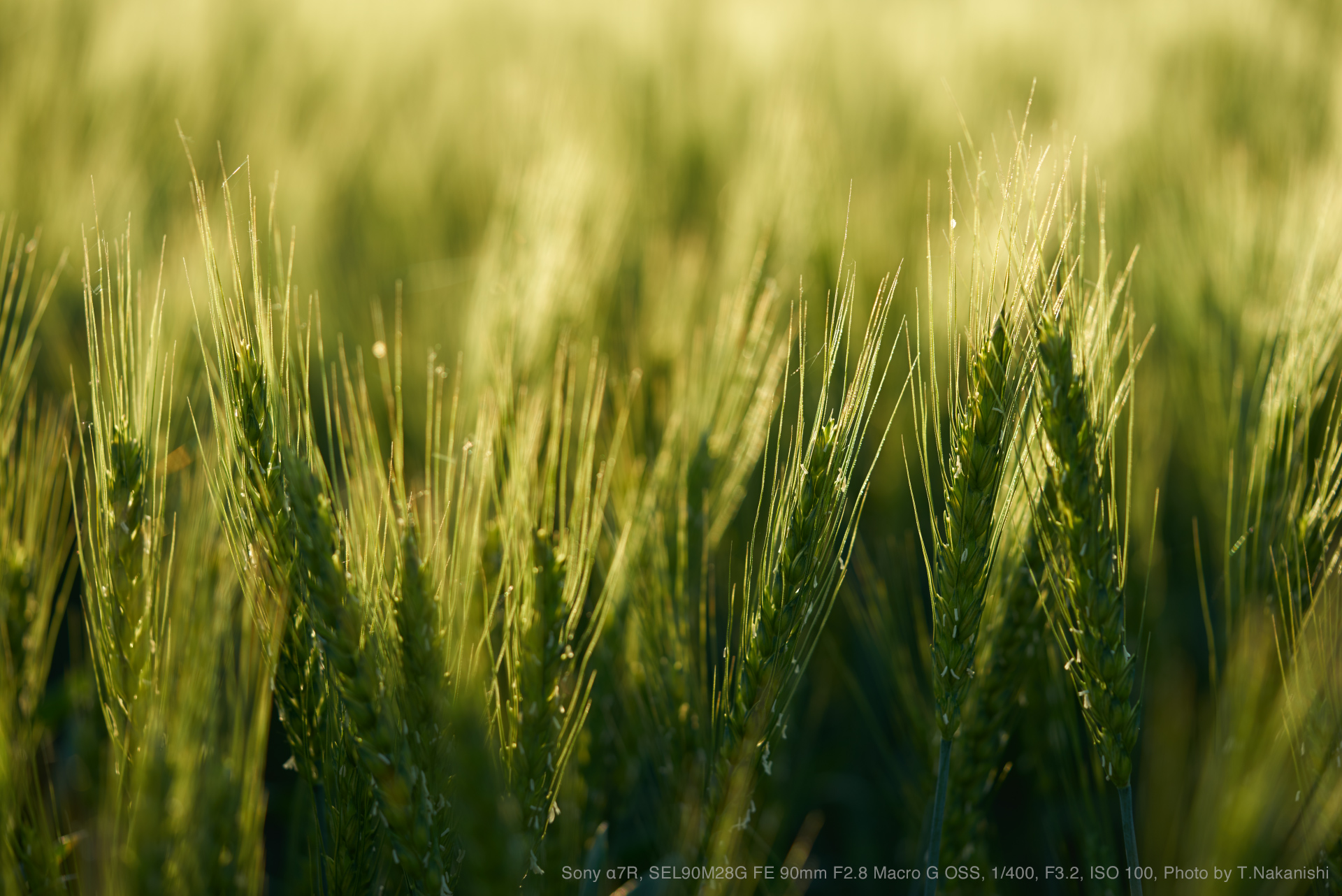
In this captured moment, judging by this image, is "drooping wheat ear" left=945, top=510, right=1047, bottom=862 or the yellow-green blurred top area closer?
"drooping wheat ear" left=945, top=510, right=1047, bottom=862

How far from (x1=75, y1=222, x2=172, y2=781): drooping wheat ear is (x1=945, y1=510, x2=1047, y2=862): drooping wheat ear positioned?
778 millimetres

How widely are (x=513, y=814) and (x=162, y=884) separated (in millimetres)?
245

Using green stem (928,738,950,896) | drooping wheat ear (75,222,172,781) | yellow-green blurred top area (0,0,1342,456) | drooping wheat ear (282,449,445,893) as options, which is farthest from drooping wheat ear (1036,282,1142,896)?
drooping wheat ear (75,222,172,781)

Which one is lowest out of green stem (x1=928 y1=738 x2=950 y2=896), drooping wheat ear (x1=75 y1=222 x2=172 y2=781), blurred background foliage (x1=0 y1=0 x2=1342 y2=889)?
green stem (x1=928 y1=738 x2=950 y2=896)

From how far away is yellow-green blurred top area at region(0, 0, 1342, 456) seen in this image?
1542mm

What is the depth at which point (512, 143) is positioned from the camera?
6.65 ft

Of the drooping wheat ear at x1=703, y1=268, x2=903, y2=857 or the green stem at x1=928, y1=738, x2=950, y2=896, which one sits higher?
the drooping wheat ear at x1=703, y1=268, x2=903, y2=857

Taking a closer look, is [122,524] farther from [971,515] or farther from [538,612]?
[971,515]

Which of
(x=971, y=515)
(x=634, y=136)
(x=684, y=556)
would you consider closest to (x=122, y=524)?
(x=684, y=556)

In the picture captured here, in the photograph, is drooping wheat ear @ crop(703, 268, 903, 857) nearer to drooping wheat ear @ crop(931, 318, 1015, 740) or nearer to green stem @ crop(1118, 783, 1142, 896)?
drooping wheat ear @ crop(931, 318, 1015, 740)

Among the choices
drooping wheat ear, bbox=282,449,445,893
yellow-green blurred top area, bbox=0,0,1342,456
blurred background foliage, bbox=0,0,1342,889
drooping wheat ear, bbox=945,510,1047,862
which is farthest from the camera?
yellow-green blurred top area, bbox=0,0,1342,456

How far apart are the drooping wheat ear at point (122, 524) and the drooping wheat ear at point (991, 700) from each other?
0.78 m

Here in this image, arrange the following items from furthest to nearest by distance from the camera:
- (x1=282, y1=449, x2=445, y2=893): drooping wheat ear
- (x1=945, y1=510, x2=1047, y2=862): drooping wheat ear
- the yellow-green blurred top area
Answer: the yellow-green blurred top area < (x1=945, y1=510, x2=1047, y2=862): drooping wheat ear < (x1=282, y1=449, x2=445, y2=893): drooping wheat ear

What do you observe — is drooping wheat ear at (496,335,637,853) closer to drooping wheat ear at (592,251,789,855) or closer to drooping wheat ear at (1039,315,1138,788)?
drooping wheat ear at (592,251,789,855)
